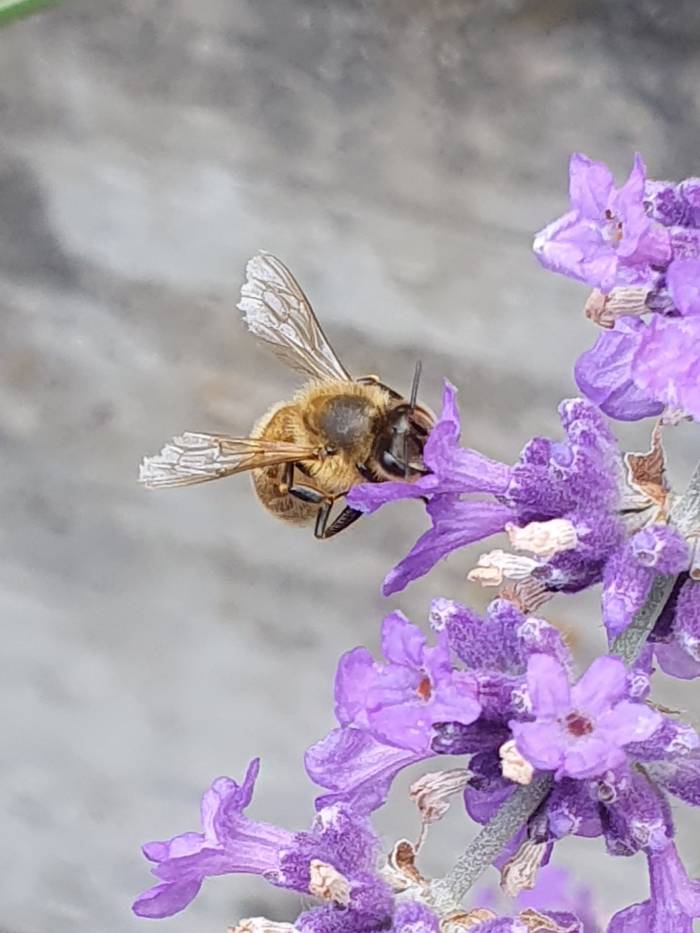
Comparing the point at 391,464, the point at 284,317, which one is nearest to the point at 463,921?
the point at 391,464

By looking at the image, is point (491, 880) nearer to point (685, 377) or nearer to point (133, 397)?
point (133, 397)

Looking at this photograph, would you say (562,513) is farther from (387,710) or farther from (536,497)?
(387,710)

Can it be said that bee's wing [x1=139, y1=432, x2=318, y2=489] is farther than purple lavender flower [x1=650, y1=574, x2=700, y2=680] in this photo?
Yes

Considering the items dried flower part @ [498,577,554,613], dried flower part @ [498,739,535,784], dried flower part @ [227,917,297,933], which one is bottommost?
dried flower part @ [227,917,297,933]

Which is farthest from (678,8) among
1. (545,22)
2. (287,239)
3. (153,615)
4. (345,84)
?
(153,615)

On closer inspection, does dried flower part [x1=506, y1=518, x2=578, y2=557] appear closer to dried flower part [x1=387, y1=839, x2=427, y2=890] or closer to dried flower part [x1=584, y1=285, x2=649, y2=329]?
dried flower part [x1=584, y1=285, x2=649, y2=329]

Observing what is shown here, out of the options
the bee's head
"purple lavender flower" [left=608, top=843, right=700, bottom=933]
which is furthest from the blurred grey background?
"purple lavender flower" [left=608, top=843, right=700, bottom=933]
